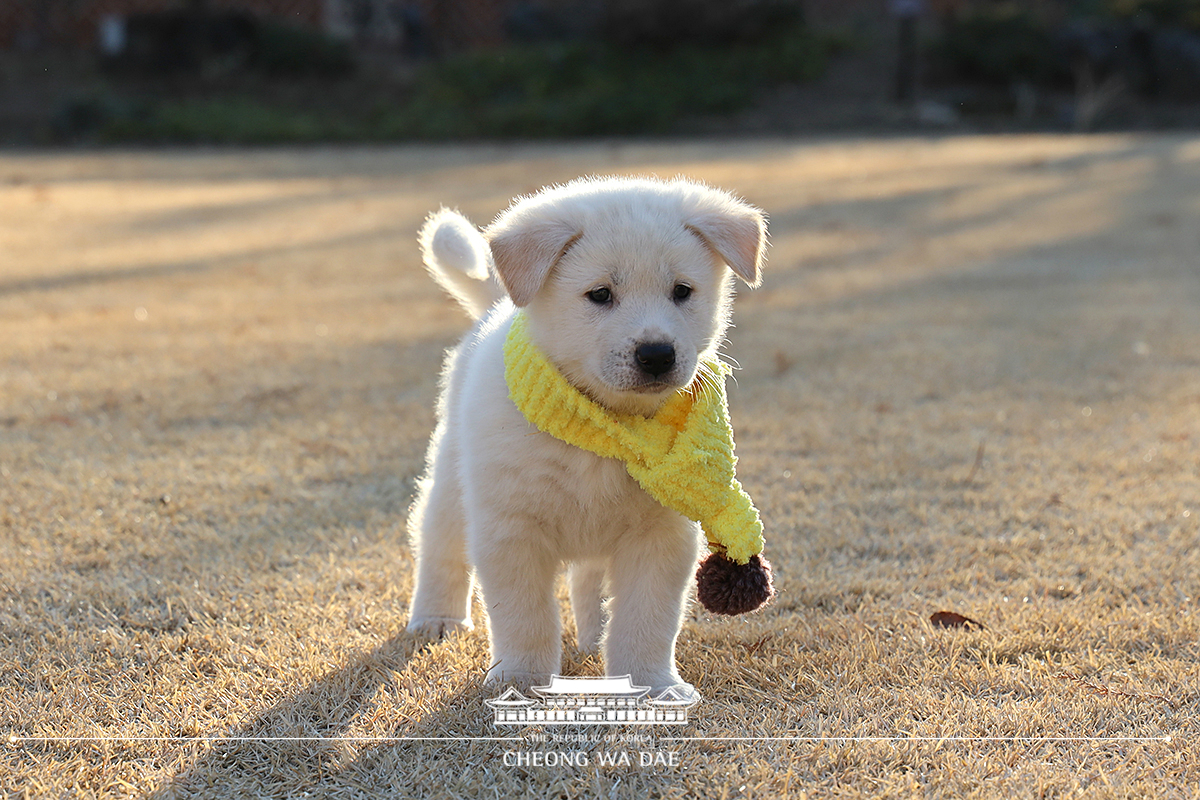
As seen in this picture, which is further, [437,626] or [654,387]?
[437,626]

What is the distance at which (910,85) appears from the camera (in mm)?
20375

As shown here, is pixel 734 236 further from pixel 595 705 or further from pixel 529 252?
pixel 595 705

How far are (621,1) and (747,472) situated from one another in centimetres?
2006

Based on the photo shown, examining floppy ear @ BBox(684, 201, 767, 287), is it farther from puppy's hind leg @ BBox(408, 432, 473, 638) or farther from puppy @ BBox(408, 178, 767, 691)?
puppy's hind leg @ BBox(408, 432, 473, 638)

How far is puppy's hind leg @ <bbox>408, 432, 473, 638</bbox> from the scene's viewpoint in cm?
299

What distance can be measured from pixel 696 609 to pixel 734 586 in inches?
23.2

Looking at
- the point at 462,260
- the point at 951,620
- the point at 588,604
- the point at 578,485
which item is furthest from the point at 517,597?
the point at 951,620

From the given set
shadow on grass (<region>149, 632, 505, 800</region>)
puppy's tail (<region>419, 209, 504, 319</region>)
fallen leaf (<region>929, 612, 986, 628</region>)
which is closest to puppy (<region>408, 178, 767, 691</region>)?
shadow on grass (<region>149, 632, 505, 800</region>)

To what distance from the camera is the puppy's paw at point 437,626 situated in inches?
117

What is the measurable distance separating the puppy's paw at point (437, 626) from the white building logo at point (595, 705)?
1.49 feet

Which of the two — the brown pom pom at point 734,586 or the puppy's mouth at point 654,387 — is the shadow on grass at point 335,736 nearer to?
the brown pom pom at point 734,586

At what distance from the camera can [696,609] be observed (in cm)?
317

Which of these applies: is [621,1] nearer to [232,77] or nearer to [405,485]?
[232,77]

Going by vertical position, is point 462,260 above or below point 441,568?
above
